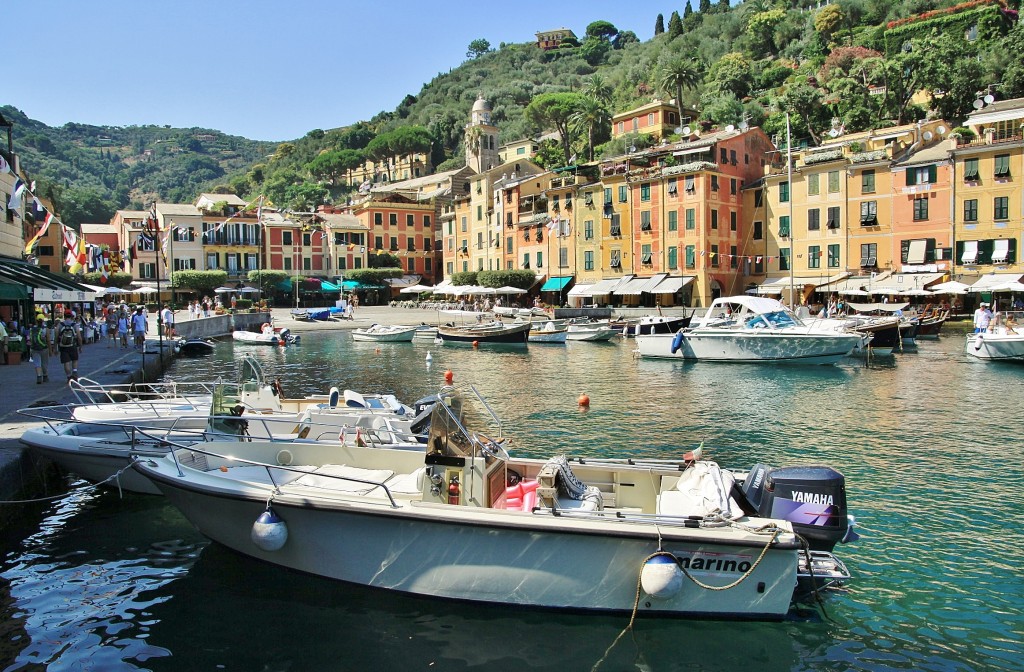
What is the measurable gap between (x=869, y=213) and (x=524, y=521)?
5424 centimetres

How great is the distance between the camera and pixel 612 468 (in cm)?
998

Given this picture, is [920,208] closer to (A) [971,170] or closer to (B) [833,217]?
(A) [971,170]

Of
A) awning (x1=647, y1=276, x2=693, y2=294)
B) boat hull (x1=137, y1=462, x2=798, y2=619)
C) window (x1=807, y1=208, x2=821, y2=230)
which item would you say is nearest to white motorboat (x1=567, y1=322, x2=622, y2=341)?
awning (x1=647, y1=276, x2=693, y2=294)

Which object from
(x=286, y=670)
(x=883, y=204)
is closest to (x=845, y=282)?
(x=883, y=204)

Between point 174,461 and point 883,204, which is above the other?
point 883,204

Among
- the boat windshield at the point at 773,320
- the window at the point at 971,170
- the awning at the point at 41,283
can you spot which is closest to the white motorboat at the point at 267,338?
the awning at the point at 41,283

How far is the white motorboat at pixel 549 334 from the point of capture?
47.7 m

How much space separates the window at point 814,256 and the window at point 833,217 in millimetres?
1939

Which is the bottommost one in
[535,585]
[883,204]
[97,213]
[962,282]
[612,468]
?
[535,585]

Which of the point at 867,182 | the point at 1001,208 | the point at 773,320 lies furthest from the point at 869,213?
the point at 773,320

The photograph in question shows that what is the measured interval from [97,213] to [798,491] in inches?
6613

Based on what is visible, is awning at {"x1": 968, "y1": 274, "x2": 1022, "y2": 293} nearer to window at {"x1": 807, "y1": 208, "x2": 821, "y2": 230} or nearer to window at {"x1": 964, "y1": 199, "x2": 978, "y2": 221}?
window at {"x1": 964, "y1": 199, "x2": 978, "y2": 221}

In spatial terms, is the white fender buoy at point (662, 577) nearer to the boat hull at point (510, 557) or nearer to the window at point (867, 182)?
the boat hull at point (510, 557)

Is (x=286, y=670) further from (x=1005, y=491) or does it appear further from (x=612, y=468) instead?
(x=1005, y=491)
